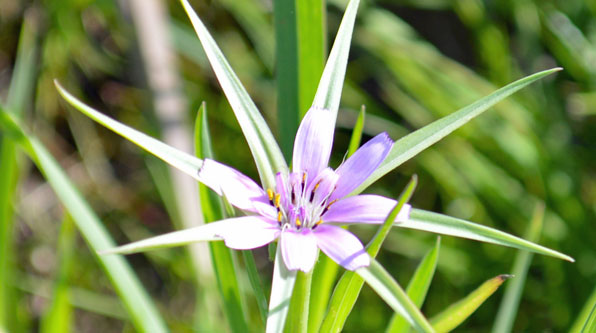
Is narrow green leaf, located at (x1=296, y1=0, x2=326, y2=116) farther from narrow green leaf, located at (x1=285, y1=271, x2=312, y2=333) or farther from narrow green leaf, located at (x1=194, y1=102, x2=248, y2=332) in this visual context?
narrow green leaf, located at (x1=285, y1=271, x2=312, y2=333)

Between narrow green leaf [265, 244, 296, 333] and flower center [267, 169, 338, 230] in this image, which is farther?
flower center [267, 169, 338, 230]

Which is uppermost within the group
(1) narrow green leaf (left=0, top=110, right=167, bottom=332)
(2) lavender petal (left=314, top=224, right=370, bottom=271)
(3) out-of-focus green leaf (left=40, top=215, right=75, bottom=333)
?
(2) lavender petal (left=314, top=224, right=370, bottom=271)

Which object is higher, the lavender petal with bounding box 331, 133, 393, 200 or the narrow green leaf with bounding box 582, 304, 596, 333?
the lavender petal with bounding box 331, 133, 393, 200

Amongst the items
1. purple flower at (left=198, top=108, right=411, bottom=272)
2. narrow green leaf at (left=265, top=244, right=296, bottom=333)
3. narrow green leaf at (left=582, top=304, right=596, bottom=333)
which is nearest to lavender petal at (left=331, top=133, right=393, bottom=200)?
purple flower at (left=198, top=108, right=411, bottom=272)

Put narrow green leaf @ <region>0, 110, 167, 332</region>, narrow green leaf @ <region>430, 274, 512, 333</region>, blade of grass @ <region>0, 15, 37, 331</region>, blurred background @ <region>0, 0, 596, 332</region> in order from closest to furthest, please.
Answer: narrow green leaf @ <region>430, 274, 512, 333</region> < narrow green leaf @ <region>0, 110, 167, 332</region> < blade of grass @ <region>0, 15, 37, 331</region> < blurred background @ <region>0, 0, 596, 332</region>

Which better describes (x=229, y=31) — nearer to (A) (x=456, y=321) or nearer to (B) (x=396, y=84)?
(B) (x=396, y=84)

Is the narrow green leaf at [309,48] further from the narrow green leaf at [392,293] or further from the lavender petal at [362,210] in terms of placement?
the narrow green leaf at [392,293]

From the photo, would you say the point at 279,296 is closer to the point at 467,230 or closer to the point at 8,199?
the point at 467,230
